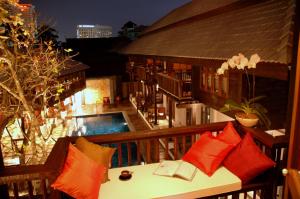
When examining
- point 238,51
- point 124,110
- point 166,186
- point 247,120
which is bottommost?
point 124,110

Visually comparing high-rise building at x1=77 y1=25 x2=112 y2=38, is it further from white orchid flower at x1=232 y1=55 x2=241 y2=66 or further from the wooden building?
white orchid flower at x1=232 y1=55 x2=241 y2=66

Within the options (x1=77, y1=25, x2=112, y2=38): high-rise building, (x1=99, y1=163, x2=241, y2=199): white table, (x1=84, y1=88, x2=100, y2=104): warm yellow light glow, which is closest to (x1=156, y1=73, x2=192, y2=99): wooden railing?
(x1=99, y1=163, x2=241, y2=199): white table

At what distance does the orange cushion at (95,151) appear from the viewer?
308 cm

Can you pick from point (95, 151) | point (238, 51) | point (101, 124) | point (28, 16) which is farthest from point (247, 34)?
point (101, 124)

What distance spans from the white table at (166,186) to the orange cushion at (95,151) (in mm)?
221

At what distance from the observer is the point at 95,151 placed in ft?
10.2

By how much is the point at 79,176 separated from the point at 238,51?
13.3 feet

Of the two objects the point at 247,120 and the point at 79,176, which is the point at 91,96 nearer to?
the point at 247,120

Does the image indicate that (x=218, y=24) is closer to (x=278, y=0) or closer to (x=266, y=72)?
(x=278, y=0)

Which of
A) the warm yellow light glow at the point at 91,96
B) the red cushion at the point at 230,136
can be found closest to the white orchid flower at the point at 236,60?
the red cushion at the point at 230,136

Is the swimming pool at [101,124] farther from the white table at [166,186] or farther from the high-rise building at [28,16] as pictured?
the white table at [166,186]

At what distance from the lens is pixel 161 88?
12867 mm

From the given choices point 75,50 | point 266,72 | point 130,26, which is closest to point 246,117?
point 266,72

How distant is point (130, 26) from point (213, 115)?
3187 cm
